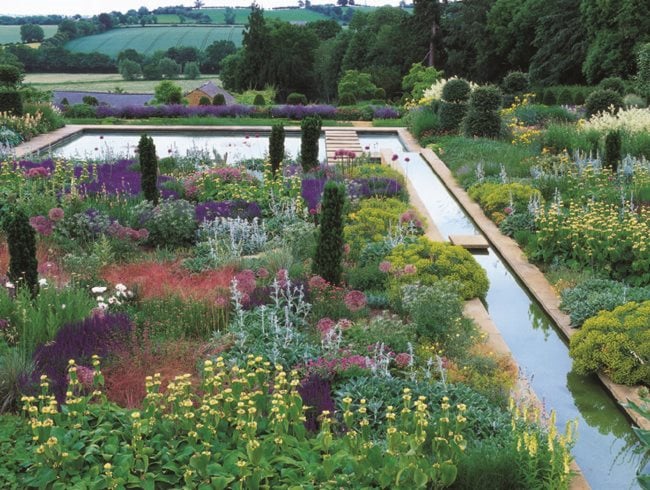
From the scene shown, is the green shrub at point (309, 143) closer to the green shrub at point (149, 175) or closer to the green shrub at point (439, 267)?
the green shrub at point (149, 175)

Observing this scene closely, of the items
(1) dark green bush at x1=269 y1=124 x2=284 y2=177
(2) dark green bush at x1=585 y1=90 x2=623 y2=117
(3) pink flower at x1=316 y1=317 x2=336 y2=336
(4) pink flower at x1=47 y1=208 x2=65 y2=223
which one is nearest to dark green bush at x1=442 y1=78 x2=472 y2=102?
(2) dark green bush at x1=585 y1=90 x2=623 y2=117

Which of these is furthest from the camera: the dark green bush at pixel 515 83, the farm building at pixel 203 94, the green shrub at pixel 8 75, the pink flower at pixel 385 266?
the farm building at pixel 203 94

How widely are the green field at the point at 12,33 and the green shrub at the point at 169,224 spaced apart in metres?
81.1

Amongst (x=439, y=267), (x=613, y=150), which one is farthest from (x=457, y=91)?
(x=439, y=267)

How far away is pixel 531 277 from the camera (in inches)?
320

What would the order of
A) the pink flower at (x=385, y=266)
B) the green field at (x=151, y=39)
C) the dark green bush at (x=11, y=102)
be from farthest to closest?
the green field at (x=151, y=39)
the dark green bush at (x=11, y=102)
the pink flower at (x=385, y=266)

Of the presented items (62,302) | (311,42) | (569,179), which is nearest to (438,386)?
(62,302)

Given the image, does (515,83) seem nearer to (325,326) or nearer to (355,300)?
(355,300)

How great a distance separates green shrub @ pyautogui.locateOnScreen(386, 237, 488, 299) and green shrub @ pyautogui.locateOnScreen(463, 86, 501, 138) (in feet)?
31.3

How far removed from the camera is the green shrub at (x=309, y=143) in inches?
530

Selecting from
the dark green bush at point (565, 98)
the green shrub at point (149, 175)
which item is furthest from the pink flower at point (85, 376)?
the dark green bush at point (565, 98)

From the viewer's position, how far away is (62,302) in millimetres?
6367

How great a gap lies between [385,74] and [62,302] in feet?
138

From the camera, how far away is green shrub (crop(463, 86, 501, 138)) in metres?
16.8
